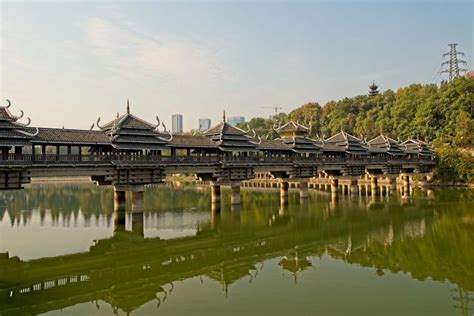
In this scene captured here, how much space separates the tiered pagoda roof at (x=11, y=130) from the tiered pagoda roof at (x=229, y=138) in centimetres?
1734

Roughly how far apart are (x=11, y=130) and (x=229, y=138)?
19194mm

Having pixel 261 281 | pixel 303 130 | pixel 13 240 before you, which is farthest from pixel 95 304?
pixel 303 130

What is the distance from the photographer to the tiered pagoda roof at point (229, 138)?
1524 inches

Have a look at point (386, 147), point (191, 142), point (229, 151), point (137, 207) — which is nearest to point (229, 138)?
point (229, 151)

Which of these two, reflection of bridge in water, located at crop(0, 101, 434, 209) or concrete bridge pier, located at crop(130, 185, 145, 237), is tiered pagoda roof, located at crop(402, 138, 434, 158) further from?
concrete bridge pier, located at crop(130, 185, 145, 237)

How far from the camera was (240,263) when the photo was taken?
833 inches

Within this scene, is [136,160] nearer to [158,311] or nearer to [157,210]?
[157,210]

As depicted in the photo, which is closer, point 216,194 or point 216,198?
point 216,198

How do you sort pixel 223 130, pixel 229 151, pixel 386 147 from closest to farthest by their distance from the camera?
pixel 229 151 → pixel 223 130 → pixel 386 147

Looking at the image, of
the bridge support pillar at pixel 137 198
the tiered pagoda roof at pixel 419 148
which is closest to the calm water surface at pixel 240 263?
the bridge support pillar at pixel 137 198

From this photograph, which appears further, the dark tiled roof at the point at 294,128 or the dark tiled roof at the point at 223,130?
the dark tiled roof at the point at 294,128

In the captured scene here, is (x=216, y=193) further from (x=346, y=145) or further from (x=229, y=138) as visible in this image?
(x=346, y=145)

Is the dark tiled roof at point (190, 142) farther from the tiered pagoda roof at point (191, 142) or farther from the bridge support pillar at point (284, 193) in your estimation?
the bridge support pillar at point (284, 193)

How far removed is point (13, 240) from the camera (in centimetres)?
2680
